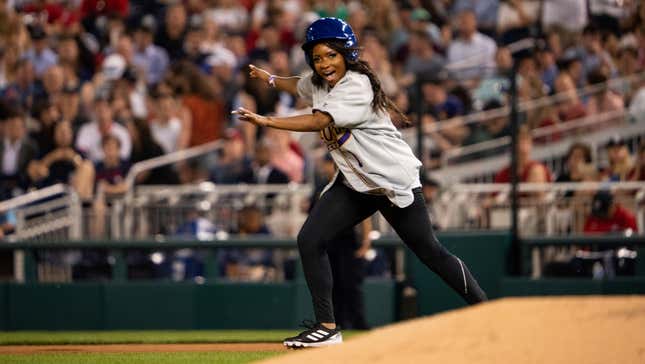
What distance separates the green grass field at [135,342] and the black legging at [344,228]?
2.42 feet

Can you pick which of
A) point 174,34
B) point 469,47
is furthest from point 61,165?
point 469,47

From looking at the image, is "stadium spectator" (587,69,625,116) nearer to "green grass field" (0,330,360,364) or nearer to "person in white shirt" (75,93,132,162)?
"green grass field" (0,330,360,364)

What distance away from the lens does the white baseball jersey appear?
8070mm

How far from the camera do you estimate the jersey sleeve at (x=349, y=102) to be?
798 cm

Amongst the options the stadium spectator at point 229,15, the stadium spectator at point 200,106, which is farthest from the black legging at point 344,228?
the stadium spectator at point 229,15

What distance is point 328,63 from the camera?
816 cm

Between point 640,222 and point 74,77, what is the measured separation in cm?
723

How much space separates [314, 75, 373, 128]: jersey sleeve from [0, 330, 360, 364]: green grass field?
1.72 metres

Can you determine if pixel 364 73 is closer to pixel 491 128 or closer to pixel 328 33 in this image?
pixel 328 33

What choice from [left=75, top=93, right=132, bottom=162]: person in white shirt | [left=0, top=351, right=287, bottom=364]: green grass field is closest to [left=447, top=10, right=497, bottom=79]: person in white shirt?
[left=75, top=93, right=132, bottom=162]: person in white shirt

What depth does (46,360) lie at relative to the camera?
895 cm

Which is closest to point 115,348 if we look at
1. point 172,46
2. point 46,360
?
point 46,360

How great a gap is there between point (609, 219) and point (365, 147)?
6.13 meters

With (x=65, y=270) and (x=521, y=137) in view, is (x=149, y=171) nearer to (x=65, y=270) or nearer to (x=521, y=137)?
(x=65, y=270)
